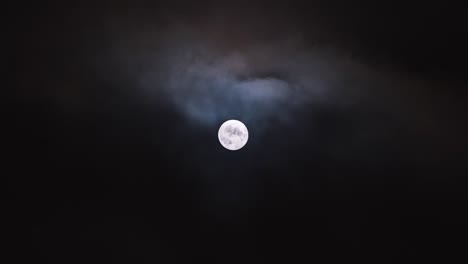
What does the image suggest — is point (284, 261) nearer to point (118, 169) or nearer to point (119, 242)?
point (119, 242)

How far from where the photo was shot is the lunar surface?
38.4 feet

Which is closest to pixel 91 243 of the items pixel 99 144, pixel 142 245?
pixel 142 245

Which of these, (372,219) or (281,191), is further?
(281,191)

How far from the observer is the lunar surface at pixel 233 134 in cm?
1170

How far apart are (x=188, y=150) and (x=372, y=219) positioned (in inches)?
290

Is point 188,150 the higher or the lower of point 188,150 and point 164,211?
the higher

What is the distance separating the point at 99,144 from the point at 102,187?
1.74 meters

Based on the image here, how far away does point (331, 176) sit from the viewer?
13.4 metres

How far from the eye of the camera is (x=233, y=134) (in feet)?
39.5

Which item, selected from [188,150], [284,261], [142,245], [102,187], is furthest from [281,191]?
[102,187]

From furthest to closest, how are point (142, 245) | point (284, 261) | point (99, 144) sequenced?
1. point (284, 261)
2. point (142, 245)
3. point (99, 144)

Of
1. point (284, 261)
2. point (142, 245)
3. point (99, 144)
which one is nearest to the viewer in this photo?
point (99, 144)

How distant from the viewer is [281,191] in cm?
1435

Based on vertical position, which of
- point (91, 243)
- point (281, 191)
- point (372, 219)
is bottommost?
point (91, 243)
